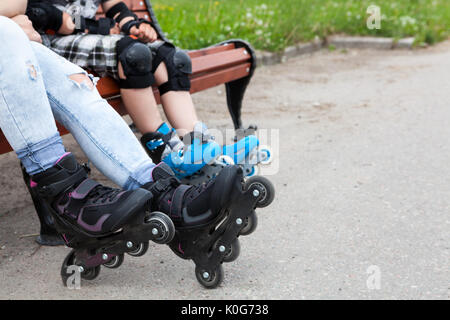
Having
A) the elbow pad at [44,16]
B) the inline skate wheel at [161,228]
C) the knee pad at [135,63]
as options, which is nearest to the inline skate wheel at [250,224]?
the inline skate wheel at [161,228]

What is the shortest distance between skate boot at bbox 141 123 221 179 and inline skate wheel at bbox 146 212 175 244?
476mm

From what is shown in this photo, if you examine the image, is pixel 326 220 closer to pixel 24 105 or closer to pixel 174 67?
pixel 174 67

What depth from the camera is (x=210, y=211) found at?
5.51ft

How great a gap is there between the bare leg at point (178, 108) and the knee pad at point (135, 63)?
5.8 inches

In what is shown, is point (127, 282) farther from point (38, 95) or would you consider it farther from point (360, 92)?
point (360, 92)

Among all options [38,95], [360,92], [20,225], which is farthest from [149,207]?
[360,92]

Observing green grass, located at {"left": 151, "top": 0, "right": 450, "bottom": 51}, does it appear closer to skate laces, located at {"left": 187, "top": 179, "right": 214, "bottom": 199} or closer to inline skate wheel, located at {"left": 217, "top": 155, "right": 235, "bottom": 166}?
inline skate wheel, located at {"left": 217, "top": 155, "right": 235, "bottom": 166}

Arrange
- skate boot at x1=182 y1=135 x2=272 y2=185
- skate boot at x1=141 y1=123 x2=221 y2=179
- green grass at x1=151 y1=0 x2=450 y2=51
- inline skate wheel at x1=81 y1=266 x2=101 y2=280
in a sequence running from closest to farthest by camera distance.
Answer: inline skate wheel at x1=81 y1=266 x2=101 y2=280
skate boot at x1=141 y1=123 x2=221 y2=179
skate boot at x1=182 y1=135 x2=272 y2=185
green grass at x1=151 y1=0 x2=450 y2=51

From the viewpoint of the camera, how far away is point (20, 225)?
241 cm

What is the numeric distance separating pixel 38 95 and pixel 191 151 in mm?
622

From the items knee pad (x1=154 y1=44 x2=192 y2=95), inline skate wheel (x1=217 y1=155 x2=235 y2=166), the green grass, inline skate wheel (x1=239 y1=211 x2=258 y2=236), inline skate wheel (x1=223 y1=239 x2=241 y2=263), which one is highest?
knee pad (x1=154 y1=44 x2=192 y2=95)

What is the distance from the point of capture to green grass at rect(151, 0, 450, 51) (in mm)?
5750

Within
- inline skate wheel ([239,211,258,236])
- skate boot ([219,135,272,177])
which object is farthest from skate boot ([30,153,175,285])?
skate boot ([219,135,272,177])

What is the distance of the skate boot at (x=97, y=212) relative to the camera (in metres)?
1.62
